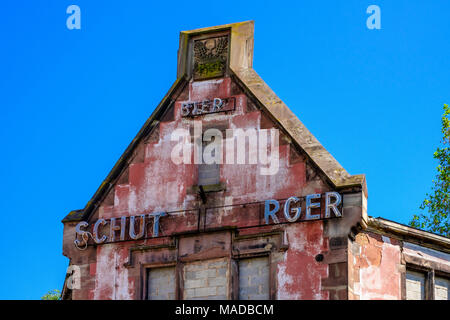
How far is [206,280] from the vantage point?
33.2 meters

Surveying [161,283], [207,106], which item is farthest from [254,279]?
[207,106]

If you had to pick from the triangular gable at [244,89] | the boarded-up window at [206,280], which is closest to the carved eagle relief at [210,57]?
the triangular gable at [244,89]

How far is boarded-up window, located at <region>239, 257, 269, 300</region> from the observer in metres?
32.5

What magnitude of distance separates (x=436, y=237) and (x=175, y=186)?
8.12m

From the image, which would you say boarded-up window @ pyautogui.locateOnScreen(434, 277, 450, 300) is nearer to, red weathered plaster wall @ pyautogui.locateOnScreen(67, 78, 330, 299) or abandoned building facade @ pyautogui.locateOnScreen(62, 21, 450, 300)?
abandoned building facade @ pyautogui.locateOnScreen(62, 21, 450, 300)

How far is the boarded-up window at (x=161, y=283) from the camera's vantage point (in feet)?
111

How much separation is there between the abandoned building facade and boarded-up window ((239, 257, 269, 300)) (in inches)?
1.1

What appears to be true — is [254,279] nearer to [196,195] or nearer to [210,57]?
[196,195]

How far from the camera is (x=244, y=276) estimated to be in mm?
32906

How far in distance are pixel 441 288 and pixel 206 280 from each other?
743 centimetres

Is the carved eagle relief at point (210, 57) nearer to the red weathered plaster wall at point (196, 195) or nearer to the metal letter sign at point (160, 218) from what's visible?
the red weathered plaster wall at point (196, 195)

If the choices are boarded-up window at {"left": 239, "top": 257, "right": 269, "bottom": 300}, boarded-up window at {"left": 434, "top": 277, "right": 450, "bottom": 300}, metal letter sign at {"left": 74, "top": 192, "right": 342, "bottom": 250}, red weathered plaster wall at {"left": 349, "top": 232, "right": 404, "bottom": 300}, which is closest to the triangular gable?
metal letter sign at {"left": 74, "top": 192, "right": 342, "bottom": 250}

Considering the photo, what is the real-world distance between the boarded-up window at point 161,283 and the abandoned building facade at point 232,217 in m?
0.04

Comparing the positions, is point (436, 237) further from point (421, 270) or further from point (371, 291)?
point (371, 291)
